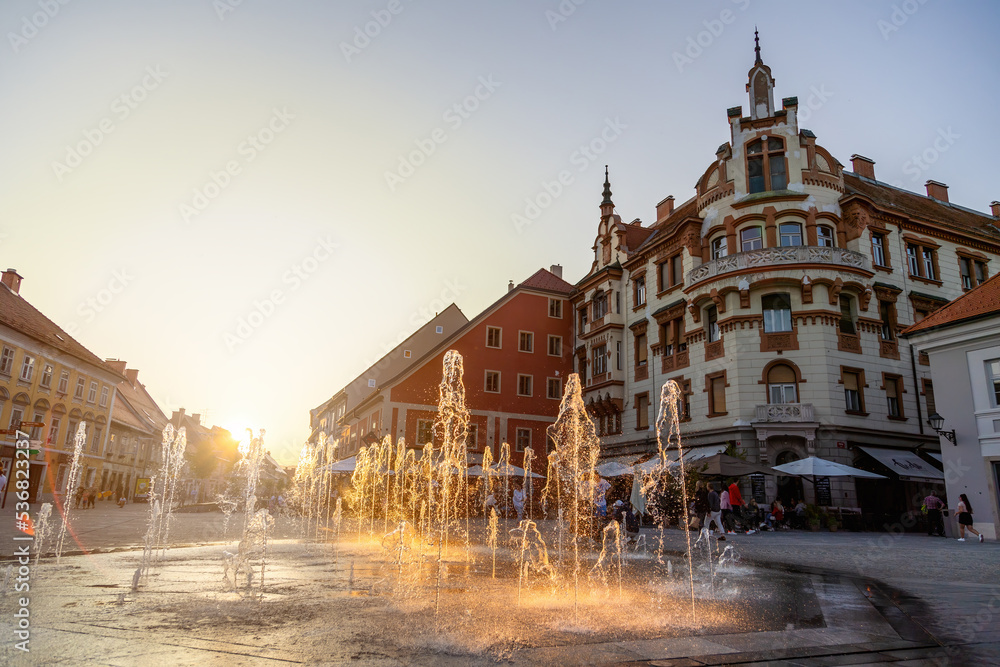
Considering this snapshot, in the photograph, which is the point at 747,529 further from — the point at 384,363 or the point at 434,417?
the point at 384,363

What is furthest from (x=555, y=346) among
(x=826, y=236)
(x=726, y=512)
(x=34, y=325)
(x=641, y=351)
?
(x=34, y=325)

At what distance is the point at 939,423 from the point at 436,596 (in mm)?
18977

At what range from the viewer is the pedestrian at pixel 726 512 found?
20328mm

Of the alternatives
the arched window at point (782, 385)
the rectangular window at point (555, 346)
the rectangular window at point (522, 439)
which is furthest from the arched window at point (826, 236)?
the rectangular window at point (522, 439)

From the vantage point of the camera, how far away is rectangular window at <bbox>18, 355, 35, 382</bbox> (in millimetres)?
36084

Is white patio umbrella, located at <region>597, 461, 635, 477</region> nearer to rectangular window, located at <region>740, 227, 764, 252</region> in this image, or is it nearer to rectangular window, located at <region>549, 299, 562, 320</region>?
rectangular window, located at <region>740, 227, 764, 252</region>

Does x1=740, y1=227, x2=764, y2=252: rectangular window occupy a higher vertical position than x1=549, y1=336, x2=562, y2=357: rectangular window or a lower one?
higher

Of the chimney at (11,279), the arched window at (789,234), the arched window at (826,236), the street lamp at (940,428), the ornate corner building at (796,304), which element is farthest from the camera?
the chimney at (11,279)

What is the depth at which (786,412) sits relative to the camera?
25594mm

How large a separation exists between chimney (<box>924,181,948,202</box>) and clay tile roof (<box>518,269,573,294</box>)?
2205 cm

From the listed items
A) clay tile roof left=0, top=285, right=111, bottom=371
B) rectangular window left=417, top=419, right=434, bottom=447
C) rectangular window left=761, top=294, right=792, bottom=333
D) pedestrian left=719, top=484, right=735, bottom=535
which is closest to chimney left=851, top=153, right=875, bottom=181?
rectangular window left=761, top=294, right=792, bottom=333

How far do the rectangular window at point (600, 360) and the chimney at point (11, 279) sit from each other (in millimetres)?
36109

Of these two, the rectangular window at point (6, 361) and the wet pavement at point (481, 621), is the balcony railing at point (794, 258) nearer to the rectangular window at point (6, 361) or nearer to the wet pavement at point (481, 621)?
the wet pavement at point (481, 621)

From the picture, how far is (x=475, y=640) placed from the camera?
5.57 meters
